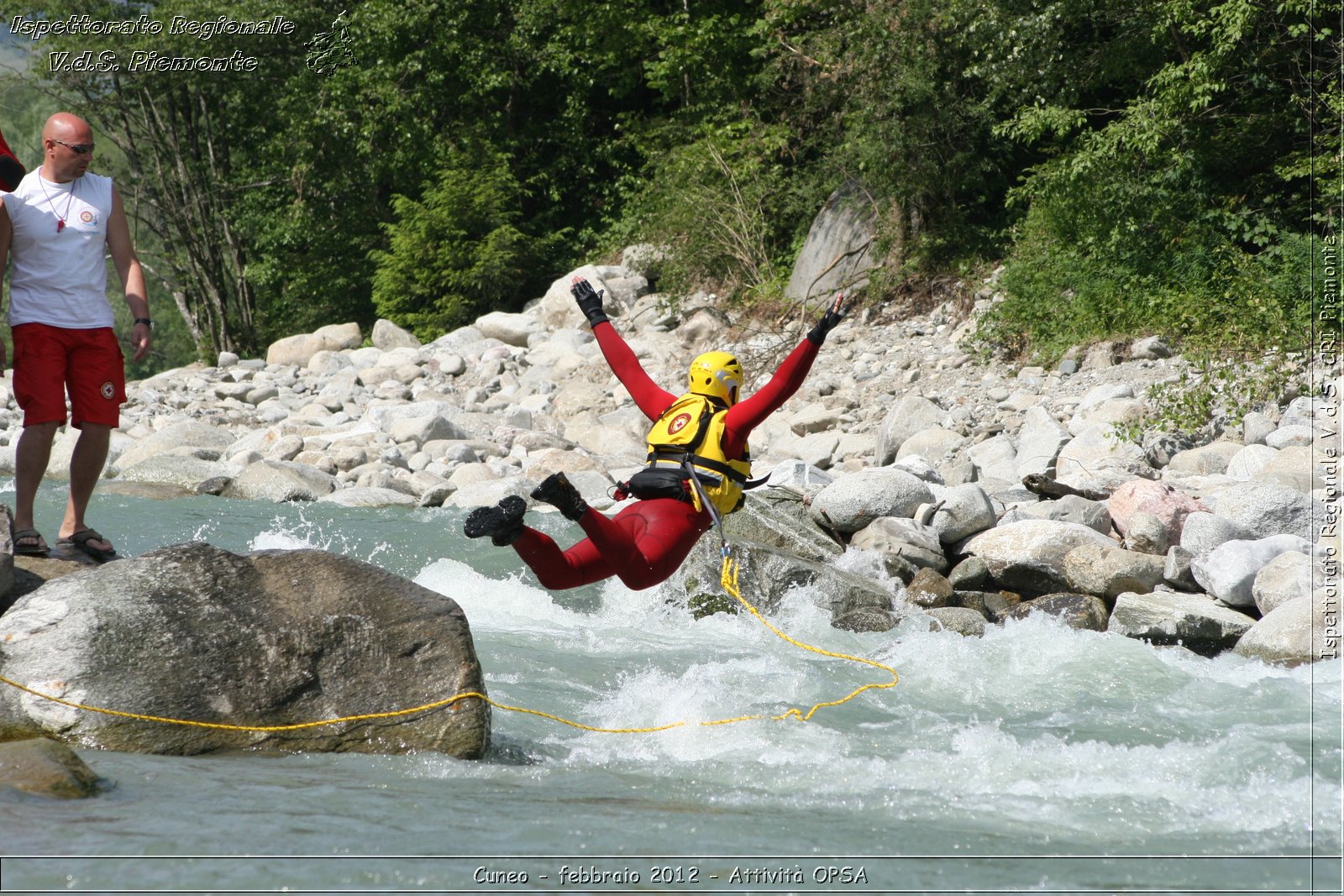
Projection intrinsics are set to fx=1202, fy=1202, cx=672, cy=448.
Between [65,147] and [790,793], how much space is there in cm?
398

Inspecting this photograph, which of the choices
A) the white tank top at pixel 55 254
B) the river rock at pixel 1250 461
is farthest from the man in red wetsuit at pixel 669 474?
the river rock at pixel 1250 461

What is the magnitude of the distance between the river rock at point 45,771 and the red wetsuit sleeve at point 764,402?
3.06 meters

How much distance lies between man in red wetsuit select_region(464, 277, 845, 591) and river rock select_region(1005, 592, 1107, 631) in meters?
3.11

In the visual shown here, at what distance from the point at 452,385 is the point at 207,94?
11.3 meters

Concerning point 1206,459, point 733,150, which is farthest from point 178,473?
point 1206,459

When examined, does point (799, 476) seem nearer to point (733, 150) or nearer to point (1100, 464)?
point (1100, 464)

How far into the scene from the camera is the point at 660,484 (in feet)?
18.3

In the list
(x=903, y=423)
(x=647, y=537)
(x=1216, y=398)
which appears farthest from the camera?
(x=903, y=423)

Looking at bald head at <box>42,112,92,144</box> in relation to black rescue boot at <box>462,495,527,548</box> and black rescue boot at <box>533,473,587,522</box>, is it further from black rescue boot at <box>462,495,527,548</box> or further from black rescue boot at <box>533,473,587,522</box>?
black rescue boot at <box>533,473,587,522</box>

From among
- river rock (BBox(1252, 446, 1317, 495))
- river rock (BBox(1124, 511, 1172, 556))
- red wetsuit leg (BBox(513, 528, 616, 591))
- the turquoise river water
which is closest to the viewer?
the turquoise river water

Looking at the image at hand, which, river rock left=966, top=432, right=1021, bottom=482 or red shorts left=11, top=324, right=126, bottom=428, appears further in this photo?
river rock left=966, top=432, right=1021, bottom=482

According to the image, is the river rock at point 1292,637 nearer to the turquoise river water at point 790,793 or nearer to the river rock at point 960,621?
the turquoise river water at point 790,793

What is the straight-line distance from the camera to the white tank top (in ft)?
16.5

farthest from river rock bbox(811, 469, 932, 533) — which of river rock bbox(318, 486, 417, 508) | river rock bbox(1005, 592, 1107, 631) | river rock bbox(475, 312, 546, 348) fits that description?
river rock bbox(475, 312, 546, 348)
